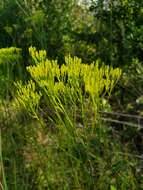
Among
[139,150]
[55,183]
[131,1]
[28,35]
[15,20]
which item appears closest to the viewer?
[55,183]

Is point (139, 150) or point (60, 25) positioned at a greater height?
point (60, 25)

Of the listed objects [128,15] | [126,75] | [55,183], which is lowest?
[55,183]

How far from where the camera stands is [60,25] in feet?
12.6

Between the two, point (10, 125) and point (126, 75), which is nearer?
point (10, 125)


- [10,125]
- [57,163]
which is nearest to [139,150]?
[57,163]

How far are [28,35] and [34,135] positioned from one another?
1204mm

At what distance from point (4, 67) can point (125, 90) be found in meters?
0.66

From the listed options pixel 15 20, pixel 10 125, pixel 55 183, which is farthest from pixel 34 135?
pixel 15 20

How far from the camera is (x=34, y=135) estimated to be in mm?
2760

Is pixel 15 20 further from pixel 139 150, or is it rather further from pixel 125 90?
pixel 139 150

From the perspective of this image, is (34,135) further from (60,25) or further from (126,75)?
(60,25)

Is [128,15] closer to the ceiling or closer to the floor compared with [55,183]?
closer to the ceiling

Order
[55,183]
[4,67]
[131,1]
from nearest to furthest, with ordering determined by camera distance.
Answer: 1. [55,183]
2. [4,67]
3. [131,1]

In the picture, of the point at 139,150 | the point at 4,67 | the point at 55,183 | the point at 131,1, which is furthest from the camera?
the point at 131,1
